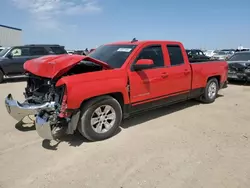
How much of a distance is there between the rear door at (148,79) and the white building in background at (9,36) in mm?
32639

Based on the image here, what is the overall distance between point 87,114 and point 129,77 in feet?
3.54

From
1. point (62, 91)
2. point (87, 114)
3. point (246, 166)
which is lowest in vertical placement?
point (246, 166)

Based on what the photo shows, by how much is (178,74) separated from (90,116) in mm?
2490

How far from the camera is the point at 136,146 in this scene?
3961 millimetres

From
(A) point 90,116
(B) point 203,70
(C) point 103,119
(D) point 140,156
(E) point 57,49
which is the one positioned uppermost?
(E) point 57,49

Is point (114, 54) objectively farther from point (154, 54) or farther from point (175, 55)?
point (175, 55)

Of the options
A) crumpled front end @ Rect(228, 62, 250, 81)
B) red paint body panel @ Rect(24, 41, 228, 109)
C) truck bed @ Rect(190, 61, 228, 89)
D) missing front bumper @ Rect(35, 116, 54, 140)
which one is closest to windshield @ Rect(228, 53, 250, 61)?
crumpled front end @ Rect(228, 62, 250, 81)

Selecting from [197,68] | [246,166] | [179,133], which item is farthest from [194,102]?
[246,166]

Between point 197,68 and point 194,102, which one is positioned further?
point 194,102

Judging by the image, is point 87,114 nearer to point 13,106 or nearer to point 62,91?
point 62,91

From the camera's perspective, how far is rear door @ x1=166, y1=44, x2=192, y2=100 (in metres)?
5.32

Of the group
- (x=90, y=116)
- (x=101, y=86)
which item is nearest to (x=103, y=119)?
(x=90, y=116)

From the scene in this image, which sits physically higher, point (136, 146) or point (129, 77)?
point (129, 77)

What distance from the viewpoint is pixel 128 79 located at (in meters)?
4.39
